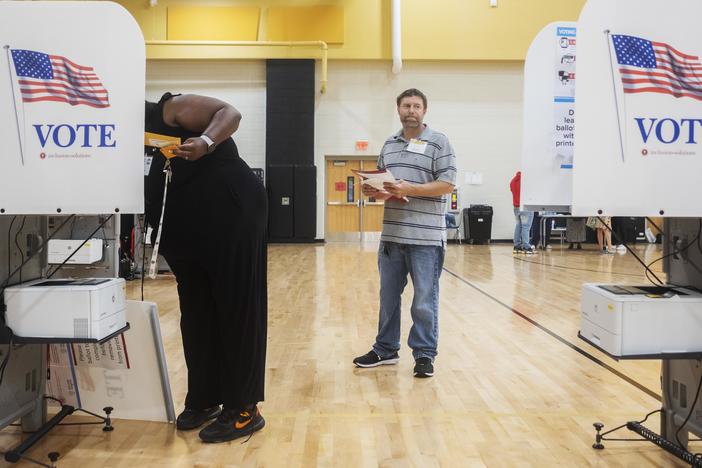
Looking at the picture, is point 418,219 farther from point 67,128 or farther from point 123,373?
point 67,128

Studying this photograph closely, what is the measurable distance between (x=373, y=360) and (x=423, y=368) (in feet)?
1.01

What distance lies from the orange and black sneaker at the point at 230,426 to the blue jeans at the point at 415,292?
103cm

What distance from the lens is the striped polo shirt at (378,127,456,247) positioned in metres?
2.79

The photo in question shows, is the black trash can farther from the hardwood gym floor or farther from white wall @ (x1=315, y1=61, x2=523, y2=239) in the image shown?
the hardwood gym floor

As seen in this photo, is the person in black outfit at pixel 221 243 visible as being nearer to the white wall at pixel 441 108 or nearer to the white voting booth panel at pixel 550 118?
the white voting booth panel at pixel 550 118

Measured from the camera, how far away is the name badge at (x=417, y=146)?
2.82 meters

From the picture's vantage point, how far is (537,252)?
10508 mm

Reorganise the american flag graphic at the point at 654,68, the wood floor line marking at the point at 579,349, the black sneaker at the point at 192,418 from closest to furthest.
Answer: the american flag graphic at the point at 654,68 → the black sneaker at the point at 192,418 → the wood floor line marking at the point at 579,349

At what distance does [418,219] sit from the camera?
2.79 metres

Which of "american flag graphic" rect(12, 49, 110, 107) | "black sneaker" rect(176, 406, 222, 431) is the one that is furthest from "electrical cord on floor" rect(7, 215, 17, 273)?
"black sneaker" rect(176, 406, 222, 431)

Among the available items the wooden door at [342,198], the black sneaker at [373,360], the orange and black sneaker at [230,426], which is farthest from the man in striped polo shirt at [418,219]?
the wooden door at [342,198]

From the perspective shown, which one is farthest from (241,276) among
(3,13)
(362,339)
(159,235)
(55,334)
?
(362,339)

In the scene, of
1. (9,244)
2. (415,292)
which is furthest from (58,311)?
(415,292)

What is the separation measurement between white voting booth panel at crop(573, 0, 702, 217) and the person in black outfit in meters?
1.04
